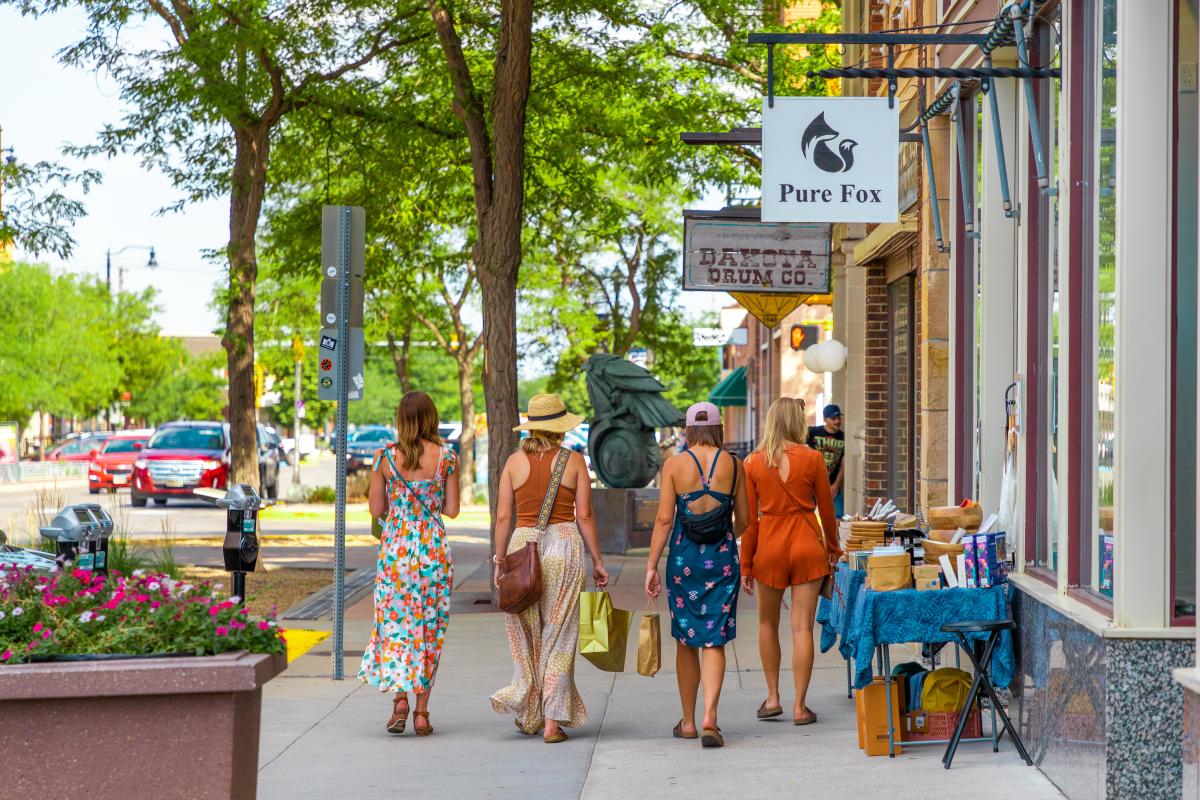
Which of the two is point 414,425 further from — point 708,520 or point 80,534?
point 80,534

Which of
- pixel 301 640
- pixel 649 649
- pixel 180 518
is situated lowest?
pixel 180 518

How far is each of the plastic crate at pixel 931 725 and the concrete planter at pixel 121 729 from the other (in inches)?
156

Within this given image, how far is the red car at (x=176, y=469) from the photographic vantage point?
98.9ft

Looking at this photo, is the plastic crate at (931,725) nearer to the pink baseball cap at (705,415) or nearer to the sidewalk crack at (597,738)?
the sidewalk crack at (597,738)

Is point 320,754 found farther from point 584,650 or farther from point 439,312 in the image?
point 439,312

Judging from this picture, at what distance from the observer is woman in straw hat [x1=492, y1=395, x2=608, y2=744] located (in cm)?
810

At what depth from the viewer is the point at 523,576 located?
795 centimetres

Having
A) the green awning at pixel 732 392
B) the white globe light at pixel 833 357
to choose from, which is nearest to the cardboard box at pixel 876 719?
the white globe light at pixel 833 357

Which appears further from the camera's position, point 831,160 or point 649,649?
point 831,160

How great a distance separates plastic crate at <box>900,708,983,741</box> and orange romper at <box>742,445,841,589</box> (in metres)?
1.02

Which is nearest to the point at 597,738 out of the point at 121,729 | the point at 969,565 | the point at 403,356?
the point at 969,565

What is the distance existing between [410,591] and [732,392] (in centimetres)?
3746

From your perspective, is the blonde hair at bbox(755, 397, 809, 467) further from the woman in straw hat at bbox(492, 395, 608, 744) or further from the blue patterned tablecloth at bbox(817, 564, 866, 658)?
the woman in straw hat at bbox(492, 395, 608, 744)

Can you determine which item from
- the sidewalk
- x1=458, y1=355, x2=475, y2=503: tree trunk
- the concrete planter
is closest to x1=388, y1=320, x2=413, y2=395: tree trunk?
x1=458, y1=355, x2=475, y2=503: tree trunk
